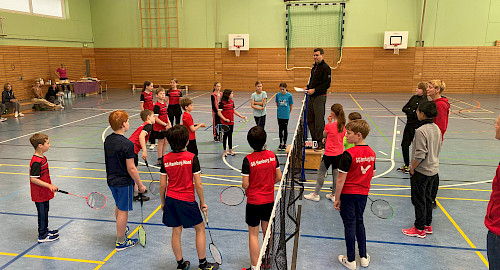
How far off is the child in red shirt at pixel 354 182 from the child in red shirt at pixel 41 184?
427 centimetres

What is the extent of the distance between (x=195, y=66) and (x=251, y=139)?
2537cm

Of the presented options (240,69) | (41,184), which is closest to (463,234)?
(41,184)

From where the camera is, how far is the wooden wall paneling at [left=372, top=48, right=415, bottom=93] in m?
25.6

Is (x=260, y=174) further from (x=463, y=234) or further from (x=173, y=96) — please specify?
(x=173, y=96)

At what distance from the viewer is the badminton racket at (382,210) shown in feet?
20.3

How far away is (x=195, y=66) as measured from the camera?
1120 inches

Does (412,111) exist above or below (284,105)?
above

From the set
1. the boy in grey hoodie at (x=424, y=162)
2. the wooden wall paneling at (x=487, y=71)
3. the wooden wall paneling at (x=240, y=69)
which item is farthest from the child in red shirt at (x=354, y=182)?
the wooden wall paneling at (x=487, y=71)

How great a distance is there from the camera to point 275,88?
27.7m

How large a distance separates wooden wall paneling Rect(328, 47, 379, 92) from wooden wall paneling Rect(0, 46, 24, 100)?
72.1ft

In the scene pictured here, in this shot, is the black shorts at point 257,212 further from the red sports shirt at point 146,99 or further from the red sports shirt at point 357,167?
the red sports shirt at point 146,99

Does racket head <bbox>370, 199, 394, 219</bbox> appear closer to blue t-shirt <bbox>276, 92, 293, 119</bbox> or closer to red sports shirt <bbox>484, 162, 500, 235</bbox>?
red sports shirt <bbox>484, 162, 500, 235</bbox>

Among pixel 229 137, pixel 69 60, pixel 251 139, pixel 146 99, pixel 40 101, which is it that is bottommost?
pixel 229 137

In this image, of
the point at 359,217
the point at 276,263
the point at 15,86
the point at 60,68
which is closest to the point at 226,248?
the point at 276,263
